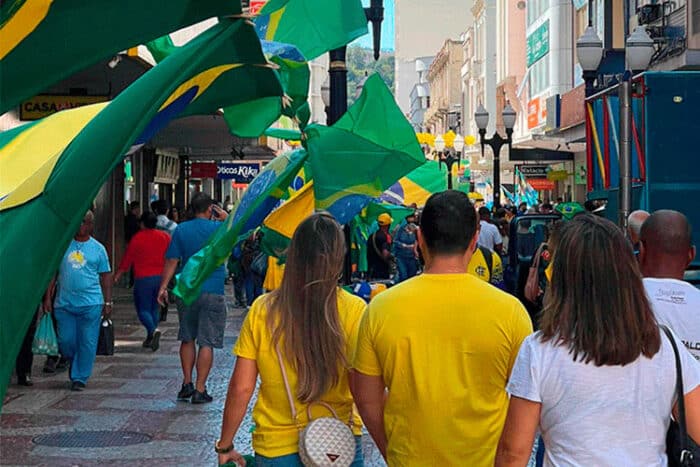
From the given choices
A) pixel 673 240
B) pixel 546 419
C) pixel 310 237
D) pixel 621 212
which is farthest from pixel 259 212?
pixel 621 212

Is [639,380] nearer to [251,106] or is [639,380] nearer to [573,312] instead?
[573,312]

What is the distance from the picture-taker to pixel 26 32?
3.40m

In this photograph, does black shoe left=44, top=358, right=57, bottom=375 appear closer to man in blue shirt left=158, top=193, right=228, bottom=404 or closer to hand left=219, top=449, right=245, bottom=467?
man in blue shirt left=158, top=193, right=228, bottom=404

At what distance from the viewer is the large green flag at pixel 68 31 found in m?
3.39

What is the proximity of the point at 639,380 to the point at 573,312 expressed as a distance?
28cm

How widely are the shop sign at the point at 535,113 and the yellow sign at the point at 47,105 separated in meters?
30.0

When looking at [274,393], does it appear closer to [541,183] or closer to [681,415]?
[681,415]

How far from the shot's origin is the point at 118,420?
9.90 metres

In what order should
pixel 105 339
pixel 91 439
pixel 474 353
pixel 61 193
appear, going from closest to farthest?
1. pixel 61 193
2. pixel 474 353
3. pixel 91 439
4. pixel 105 339

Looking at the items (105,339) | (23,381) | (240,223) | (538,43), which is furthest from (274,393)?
(538,43)

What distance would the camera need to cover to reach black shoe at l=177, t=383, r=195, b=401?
10703mm

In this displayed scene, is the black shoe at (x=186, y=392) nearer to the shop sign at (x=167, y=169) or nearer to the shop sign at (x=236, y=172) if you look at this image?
the shop sign at (x=167, y=169)

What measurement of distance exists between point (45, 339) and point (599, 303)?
337 inches

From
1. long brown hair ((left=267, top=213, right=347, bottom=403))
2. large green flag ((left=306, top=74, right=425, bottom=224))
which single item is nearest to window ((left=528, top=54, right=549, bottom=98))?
large green flag ((left=306, top=74, right=425, bottom=224))
